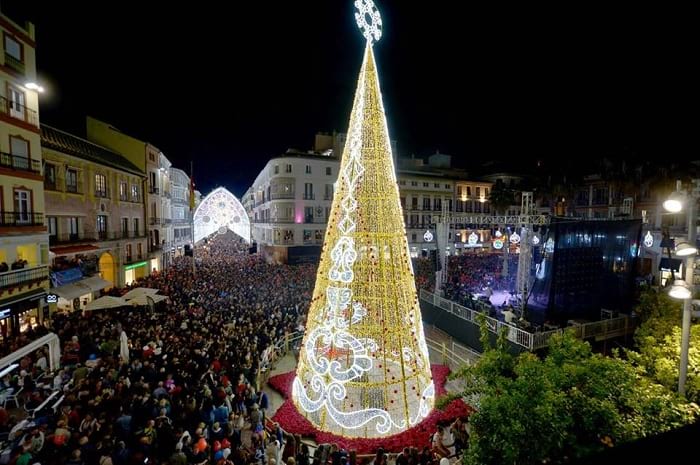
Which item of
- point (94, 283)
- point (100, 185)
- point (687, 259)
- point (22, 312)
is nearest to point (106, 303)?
point (22, 312)

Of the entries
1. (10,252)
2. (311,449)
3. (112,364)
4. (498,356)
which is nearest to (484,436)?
(498,356)

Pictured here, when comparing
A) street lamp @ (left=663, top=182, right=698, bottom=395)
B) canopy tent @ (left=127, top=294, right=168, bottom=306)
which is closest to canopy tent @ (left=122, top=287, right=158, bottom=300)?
canopy tent @ (left=127, top=294, right=168, bottom=306)

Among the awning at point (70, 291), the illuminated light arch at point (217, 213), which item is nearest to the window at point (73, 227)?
the awning at point (70, 291)

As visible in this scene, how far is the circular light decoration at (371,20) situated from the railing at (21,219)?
1765cm

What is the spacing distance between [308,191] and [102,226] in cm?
2209

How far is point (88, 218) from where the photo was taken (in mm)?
24641

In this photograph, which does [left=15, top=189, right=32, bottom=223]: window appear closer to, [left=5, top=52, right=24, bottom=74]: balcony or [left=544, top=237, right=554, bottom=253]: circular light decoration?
[left=5, top=52, right=24, bottom=74]: balcony

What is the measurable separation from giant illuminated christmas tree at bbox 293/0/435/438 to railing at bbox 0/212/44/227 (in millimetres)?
15926

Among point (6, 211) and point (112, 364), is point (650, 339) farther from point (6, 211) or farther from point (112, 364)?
point (6, 211)

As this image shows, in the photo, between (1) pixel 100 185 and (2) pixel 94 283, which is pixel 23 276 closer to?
(2) pixel 94 283

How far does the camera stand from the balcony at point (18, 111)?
15.8 metres

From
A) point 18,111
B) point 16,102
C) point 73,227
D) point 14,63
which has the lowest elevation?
point 73,227

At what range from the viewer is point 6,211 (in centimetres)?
1556

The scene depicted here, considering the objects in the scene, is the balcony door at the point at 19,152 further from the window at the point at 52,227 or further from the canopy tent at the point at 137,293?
the canopy tent at the point at 137,293
